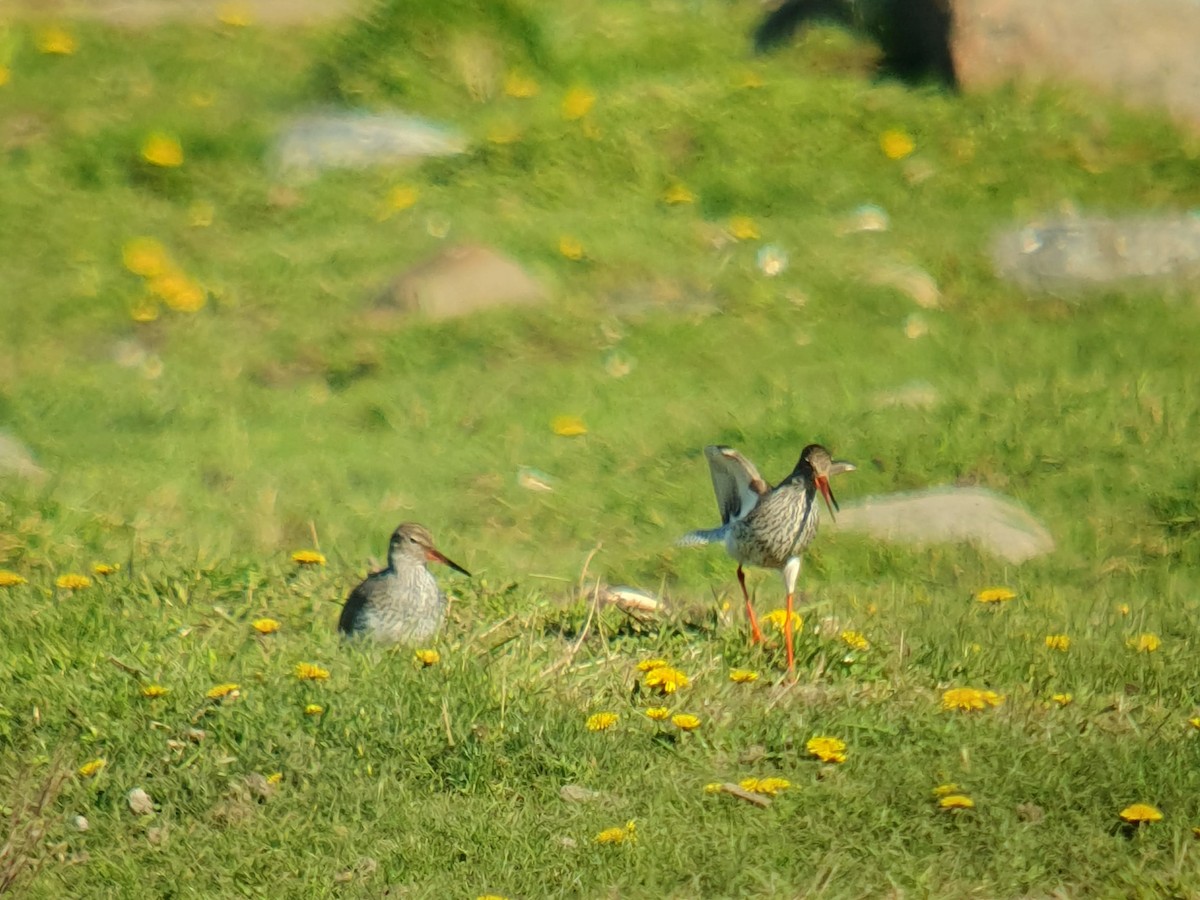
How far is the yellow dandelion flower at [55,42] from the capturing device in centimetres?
1262

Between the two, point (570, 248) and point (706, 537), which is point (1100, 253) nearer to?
point (570, 248)

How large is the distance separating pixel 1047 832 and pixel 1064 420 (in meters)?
4.08

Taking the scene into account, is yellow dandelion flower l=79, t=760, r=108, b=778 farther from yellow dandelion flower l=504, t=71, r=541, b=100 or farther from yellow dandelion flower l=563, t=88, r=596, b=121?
yellow dandelion flower l=504, t=71, r=541, b=100

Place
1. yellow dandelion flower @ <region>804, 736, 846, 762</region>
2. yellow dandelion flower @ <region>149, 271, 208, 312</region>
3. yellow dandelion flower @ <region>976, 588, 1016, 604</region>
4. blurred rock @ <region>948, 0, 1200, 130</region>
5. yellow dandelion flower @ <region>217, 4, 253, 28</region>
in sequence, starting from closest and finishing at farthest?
yellow dandelion flower @ <region>804, 736, 846, 762</region>, yellow dandelion flower @ <region>976, 588, 1016, 604</region>, yellow dandelion flower @ <region>149, 271, 208, 312</region>, blurred rock @ <region>948, 0, 1200, 130</region>, yellow dandelion flower @ <region>217, 4, 253, 28</region>

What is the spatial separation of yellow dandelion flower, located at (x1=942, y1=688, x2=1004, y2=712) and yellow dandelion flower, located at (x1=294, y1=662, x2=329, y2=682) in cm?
164

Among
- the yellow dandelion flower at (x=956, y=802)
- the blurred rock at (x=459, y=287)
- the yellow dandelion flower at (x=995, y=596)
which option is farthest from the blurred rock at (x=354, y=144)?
the yellow dandelion flower at (x=956, y=802)

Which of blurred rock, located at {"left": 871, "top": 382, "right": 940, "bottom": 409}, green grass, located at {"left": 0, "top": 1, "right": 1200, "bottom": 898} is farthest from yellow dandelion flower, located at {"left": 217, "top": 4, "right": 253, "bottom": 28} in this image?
blurred rock, located at {"left": 871, "top": 382, "right": 940, "bottom": 409}

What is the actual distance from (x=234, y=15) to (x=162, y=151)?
2.82m

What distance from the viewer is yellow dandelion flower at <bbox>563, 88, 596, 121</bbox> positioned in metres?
11.3

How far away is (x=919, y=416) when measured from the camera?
26.3 ft

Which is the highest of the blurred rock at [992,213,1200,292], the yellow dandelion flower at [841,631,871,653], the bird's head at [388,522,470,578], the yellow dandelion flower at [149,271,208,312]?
the yellow dandelion flower at [841,631,871,653]

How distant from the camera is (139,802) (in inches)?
175

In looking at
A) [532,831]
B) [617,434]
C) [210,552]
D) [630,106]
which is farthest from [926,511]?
[630,106]

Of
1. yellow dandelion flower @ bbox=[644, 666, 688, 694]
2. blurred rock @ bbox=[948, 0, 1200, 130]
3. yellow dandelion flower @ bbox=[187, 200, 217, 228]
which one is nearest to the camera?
yellow dandelion flower @ bbox=[644, 666, 688, 694]
